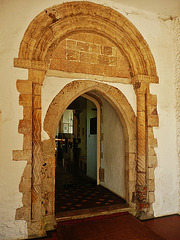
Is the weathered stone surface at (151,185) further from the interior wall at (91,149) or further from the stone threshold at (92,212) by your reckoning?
the interior wall at (91,149)

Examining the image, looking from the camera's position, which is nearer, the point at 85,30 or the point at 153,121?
the point at 85,30

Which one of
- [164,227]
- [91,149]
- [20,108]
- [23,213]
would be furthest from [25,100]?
[91,149]

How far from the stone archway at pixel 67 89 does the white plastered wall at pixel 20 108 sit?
90 mm

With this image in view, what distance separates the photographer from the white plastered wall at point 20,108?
8.75ft

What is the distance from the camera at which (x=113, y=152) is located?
172 inches

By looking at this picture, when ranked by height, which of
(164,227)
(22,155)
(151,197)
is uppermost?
(22,155)

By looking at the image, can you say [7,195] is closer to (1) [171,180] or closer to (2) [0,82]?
(2) [0,82]

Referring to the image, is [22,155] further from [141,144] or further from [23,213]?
[141,144]

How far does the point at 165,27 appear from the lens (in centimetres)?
379

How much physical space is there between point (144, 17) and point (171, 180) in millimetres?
2961

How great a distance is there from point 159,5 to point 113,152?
291 centimetres

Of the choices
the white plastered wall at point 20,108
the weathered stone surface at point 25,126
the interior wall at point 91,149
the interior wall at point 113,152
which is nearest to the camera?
the white plastered wall at point 20,108

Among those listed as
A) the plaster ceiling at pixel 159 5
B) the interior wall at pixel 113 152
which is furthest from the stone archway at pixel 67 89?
the interior wall at pixel 113 152

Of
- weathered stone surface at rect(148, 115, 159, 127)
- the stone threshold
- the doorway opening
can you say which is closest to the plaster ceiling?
weathered stone surface at rect(148, 115, 159, 127)
